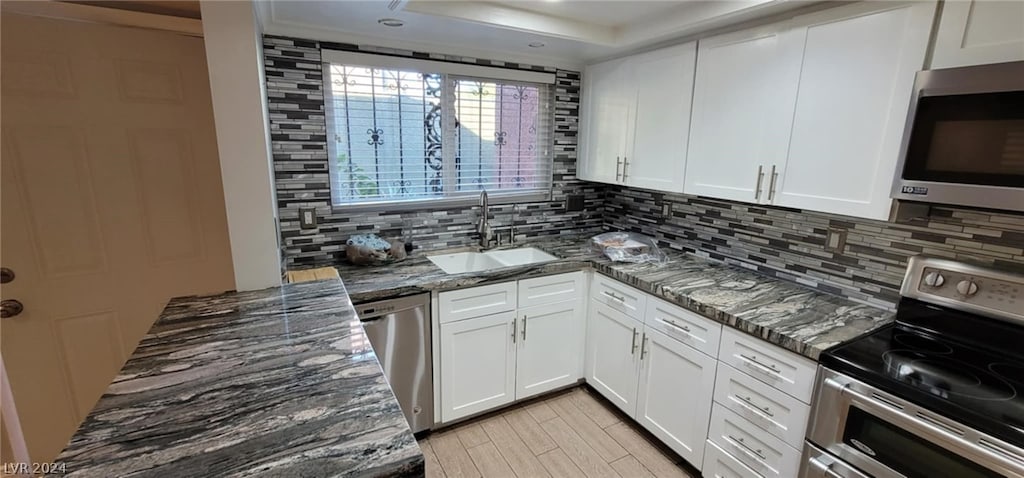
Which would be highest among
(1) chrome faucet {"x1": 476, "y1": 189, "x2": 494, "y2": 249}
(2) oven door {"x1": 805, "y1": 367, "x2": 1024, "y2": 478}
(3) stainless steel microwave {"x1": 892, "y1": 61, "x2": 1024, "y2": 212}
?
(3) stainless steel microwave {"x1": 892, "y1": 61, "x2": 1024, "y2": 212}

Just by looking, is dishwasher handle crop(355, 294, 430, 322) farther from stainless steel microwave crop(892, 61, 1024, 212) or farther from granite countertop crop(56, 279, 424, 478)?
stainless steel microwave crop(892, 61, 1024, 212)

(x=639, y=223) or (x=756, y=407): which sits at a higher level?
(x=639, y=223)

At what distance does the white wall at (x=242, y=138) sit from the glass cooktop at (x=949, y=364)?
205 cm

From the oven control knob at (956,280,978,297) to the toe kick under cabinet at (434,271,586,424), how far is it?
1.54 m

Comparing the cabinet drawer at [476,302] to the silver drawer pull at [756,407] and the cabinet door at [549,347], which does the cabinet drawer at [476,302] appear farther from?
the silver drawer pull at [756,407]

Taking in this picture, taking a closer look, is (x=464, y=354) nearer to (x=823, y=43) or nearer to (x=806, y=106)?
(x=806, y=106)

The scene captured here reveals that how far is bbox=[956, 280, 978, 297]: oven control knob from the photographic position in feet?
4.67

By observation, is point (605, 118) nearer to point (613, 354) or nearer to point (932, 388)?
point (613, 354)

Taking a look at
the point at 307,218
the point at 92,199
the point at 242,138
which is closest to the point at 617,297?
the point at 307,218

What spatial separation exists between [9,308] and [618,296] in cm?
259

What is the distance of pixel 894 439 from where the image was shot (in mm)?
1257

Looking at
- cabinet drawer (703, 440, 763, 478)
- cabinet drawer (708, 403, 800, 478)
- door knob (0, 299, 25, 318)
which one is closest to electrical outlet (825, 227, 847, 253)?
cabinet drawer (708, 403, 800, 478)

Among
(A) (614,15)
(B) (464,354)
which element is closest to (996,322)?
(A) (614,15)

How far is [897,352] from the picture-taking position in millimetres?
1410
